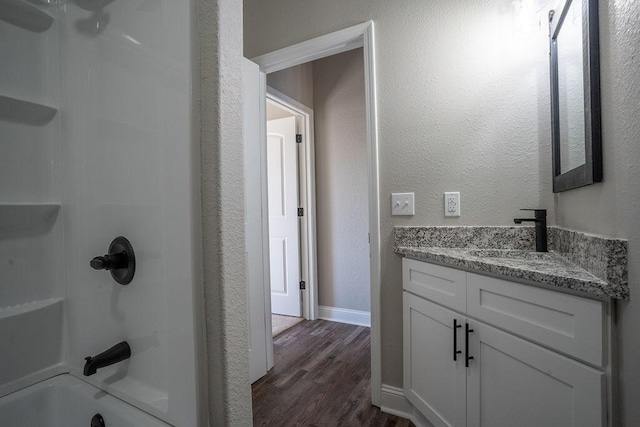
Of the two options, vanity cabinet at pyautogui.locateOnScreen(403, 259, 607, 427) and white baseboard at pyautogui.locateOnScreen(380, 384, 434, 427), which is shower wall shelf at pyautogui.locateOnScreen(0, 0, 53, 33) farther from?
white baseboard at pyautogui.locateOnScreen(380, 384, 434, 427)

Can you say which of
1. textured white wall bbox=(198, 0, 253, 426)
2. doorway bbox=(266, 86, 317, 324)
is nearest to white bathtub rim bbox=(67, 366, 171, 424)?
textured white wall bbox=(198, 0, 253, 426)

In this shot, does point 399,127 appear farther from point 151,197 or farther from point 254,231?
point 151,197

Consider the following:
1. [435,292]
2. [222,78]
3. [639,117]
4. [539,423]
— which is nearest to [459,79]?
[639,117]

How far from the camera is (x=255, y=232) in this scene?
2027mm

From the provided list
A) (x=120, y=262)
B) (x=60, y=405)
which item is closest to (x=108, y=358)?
(x=120, y=262)

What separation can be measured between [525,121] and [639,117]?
0.77m

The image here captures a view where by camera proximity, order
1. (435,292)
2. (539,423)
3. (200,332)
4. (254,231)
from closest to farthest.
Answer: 1. (200,332)
2. (539,423)
3. (435,292)
4. (254,231)

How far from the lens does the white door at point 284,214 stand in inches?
122

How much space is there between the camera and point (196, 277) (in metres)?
0.65

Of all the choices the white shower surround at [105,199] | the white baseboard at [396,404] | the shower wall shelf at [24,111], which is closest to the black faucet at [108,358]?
the white shower surround at [105,199]

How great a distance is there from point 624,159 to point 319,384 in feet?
6.27

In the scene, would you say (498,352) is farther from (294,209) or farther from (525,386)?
(294,209)

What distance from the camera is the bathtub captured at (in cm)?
81

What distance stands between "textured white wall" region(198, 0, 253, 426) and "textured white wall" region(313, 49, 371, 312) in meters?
2.40
